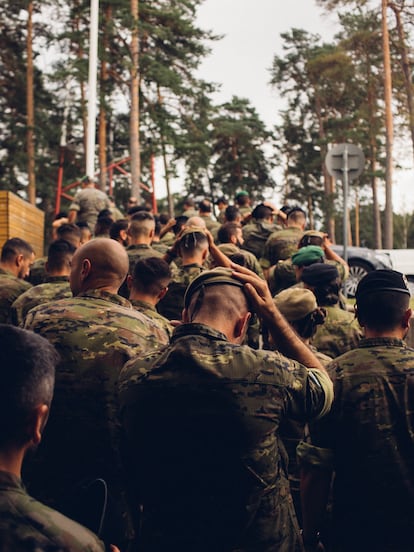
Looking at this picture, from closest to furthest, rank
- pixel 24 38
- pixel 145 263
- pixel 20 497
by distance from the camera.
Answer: pixel 20 497
pixel 145 263
pixel 24 38

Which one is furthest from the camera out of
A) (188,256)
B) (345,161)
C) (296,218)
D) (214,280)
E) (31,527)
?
(345,161)

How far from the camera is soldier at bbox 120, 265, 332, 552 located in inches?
84.4

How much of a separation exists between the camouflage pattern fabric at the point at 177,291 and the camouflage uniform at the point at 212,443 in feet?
10.3

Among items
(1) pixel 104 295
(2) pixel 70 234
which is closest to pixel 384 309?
(1) pixel 104 295

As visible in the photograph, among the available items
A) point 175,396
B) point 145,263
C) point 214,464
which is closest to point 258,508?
point 214,464

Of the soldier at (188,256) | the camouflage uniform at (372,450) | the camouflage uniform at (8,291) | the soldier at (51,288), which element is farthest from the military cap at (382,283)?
the camouflage uniform at (8,291)

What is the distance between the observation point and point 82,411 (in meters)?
2.77

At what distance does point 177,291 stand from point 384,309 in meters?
2.99

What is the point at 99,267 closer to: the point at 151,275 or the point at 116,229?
the point at 151,275

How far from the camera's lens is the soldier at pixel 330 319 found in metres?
4.43

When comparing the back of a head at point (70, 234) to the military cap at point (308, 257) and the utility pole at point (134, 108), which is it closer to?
the military cap at point (308, 257)

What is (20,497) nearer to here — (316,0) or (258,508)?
(258,508)

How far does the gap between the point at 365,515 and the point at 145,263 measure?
2017 millimetres

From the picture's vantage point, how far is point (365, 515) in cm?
262
